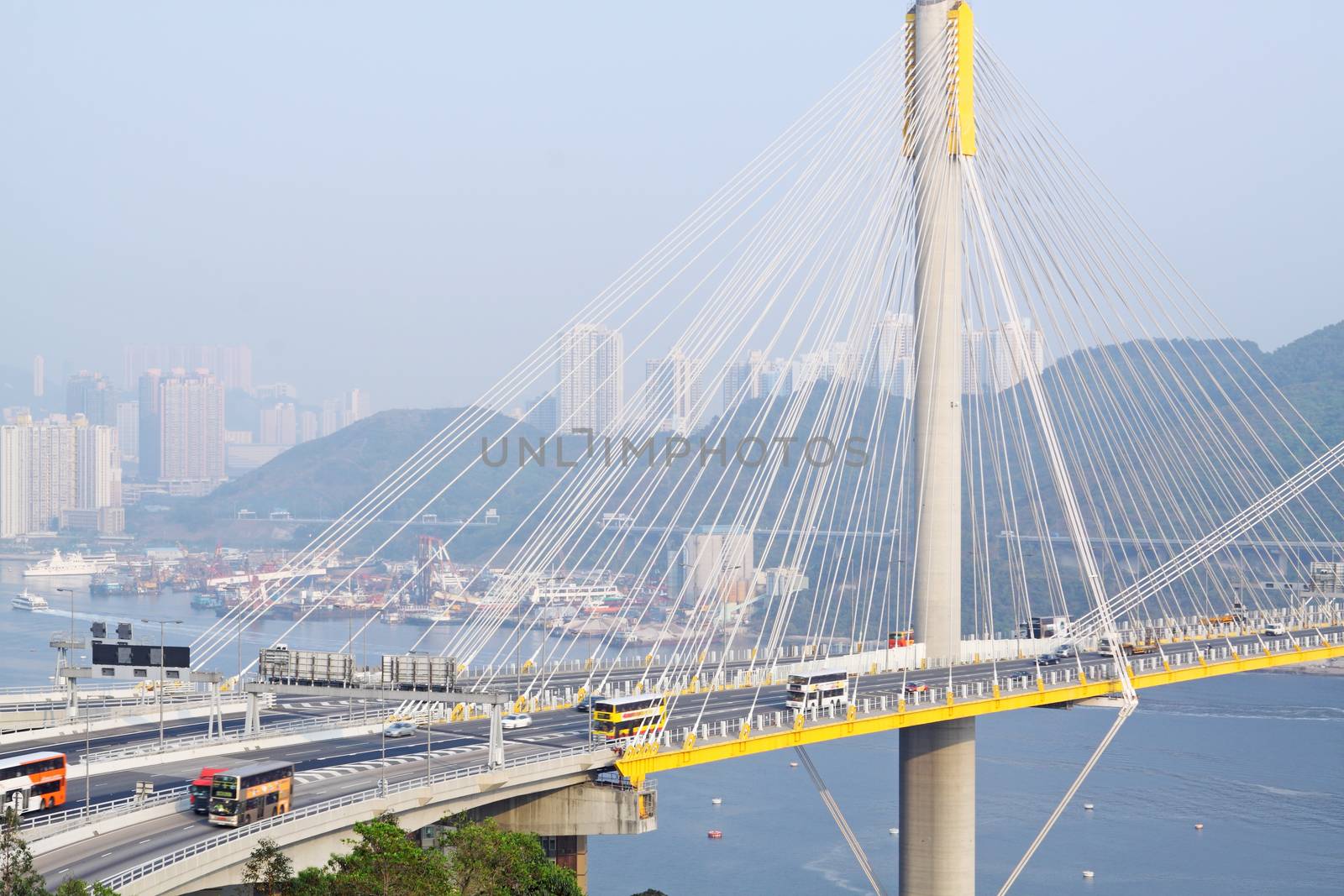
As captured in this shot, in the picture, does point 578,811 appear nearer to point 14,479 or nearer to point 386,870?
point 386,870

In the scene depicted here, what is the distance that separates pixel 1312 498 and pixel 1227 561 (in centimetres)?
783

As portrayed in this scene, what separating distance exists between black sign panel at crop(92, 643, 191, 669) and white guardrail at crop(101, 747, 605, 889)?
8486mm

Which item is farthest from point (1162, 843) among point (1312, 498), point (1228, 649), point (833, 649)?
point (1312, 498)

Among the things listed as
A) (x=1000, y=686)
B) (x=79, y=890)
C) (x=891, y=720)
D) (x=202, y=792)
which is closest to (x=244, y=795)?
(x=202, y=792)

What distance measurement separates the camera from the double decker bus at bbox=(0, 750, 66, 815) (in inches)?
818

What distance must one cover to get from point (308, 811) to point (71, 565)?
129 m

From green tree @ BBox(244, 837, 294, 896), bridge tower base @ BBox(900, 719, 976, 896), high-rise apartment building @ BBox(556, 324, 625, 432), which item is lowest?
bridge tower base @ BBox(900, 719, 976, 896)

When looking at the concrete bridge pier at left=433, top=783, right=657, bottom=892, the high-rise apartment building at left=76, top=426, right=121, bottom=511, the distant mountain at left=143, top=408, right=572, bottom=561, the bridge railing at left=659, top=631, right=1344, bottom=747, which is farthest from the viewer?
the high-rise apartment building at left=76, top=426, right=121, bottom=511

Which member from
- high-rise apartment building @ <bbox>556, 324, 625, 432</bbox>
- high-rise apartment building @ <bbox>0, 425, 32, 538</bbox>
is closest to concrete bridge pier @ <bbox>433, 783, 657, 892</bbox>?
high-rise apartment building @ <bbox>556, 324, 625, 432</bbox>

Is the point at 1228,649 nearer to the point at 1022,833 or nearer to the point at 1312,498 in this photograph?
the point at 1022,833

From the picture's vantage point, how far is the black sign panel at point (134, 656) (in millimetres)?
28938

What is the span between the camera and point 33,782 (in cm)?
2109

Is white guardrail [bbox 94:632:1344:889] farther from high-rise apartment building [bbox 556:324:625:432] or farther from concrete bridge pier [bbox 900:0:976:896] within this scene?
high-rise apartment building [bbox 556:324:625:432]

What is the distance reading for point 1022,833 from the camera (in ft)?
150
